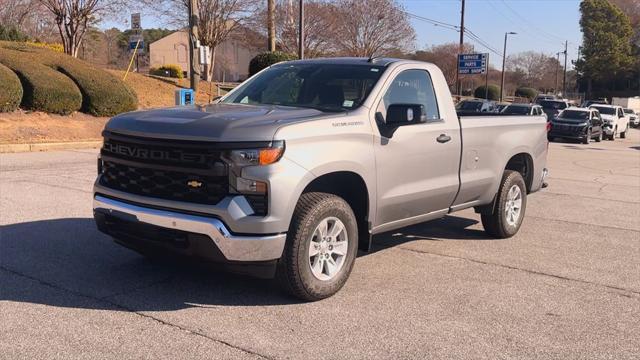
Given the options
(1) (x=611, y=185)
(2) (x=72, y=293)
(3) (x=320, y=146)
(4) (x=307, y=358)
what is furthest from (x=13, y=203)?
(1) (x=611, y=185)

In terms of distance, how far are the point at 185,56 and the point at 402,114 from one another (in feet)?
254

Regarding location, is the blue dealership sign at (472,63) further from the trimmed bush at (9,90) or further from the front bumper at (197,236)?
the front bumper at (197,236)

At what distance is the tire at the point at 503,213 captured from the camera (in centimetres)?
717

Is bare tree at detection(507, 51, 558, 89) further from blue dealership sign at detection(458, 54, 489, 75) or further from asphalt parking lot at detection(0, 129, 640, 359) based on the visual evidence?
asphalt parking lot at detection(0, 129, 640, 359)

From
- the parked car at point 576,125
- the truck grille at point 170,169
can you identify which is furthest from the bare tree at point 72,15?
the truck grille at point 170,169

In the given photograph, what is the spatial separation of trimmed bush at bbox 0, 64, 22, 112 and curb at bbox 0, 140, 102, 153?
1996 mm

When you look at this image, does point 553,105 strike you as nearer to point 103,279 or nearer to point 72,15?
point 72,15

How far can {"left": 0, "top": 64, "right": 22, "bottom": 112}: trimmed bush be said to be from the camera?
51.0ft

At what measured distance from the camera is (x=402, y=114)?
5.23 meters

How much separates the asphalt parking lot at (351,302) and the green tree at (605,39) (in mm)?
77207

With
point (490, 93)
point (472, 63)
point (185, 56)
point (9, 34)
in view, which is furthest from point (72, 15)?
point (185, 56)

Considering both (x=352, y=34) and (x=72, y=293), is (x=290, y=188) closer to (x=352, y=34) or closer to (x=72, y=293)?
(x=72, y=293)

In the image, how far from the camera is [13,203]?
8148mm

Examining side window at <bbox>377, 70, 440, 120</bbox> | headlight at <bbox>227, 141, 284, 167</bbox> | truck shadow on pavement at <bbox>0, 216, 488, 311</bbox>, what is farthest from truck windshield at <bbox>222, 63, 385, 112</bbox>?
truck shadow on pavement at <bbox>0, 216, 488, 311</bbox>
